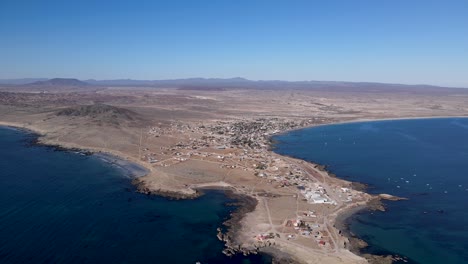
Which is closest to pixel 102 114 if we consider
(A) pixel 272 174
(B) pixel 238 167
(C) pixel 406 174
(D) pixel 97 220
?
(B) pixel 238 167

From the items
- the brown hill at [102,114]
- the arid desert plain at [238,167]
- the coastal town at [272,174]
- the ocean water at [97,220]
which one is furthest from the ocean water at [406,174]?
the brown hill at [102,114]

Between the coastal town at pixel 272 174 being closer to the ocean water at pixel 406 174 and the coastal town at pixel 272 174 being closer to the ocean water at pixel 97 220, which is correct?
the ocean water at pixel 406 174

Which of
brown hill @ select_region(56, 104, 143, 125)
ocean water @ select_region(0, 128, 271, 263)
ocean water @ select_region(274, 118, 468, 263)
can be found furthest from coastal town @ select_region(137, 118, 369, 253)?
brown hill @ select_region(56, 104, 143, 125)

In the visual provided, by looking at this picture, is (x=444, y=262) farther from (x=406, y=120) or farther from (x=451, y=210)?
(x=406, y=120)

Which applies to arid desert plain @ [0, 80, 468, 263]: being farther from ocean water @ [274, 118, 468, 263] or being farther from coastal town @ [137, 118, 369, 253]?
ocean water @ [274, 118, 468, 263]

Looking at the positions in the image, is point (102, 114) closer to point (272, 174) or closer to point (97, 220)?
point (272, 174)

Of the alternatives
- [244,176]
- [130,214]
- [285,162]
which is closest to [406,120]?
[285,162]
